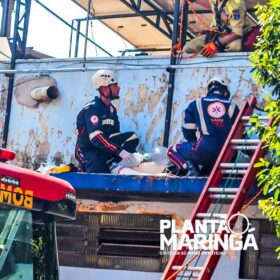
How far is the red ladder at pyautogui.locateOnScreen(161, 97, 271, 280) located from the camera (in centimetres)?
1080

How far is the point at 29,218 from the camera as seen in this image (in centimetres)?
819

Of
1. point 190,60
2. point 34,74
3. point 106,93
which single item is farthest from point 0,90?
point 190,60

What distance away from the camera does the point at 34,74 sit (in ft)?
49.1

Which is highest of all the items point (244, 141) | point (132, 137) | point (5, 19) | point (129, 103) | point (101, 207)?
point (5, 19)

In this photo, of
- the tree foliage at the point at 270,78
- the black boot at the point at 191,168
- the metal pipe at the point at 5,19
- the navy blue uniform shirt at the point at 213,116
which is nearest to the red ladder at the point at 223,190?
the navy blue uniform shirt at the point at 213,116

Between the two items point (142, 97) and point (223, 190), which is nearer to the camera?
point (223, 190)

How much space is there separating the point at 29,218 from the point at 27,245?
0.23 meters

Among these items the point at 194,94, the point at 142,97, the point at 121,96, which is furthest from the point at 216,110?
the point at 121,96

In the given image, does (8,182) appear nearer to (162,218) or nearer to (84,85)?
(162,218)

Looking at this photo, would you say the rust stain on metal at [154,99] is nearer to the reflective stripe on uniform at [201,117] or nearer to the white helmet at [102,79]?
the white helmet at [102,79]

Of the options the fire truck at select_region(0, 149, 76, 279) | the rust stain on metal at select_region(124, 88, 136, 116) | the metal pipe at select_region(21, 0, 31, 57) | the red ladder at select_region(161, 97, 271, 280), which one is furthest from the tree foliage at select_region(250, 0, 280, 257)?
the metal pipe at select_region(21, 0, 31, 57)

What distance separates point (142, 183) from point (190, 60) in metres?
2.34

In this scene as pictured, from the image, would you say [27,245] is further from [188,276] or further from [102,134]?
[102,134]

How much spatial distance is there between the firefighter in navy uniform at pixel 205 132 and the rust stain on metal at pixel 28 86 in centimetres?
299
